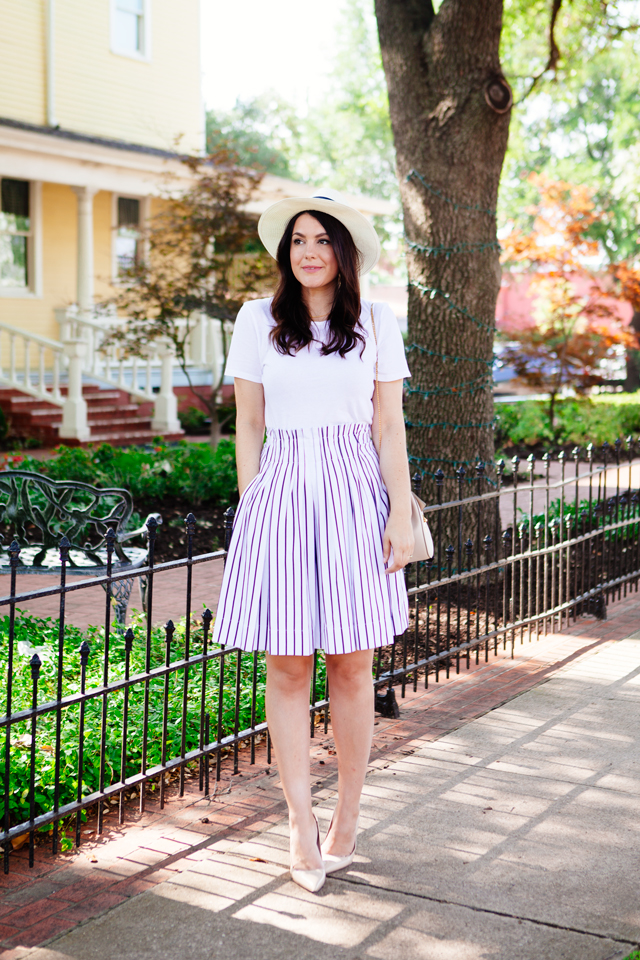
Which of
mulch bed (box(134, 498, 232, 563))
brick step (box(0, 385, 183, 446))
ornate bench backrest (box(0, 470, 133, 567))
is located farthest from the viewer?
brick step (box(0, 385, 183, 446))

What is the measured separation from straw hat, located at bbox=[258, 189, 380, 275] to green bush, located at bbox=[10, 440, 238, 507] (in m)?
6.55

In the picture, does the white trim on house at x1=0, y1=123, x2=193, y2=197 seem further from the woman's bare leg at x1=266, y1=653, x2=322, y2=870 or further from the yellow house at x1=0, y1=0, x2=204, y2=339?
the woman's bare leg at x1=266, y1=653, x2=322, y2=870

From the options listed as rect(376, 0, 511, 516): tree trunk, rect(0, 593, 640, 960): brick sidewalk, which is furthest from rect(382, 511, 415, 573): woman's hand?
rect(376, 0, 511, 516): tree trunk

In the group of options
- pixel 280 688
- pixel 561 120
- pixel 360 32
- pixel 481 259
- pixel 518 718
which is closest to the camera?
pixel 280 688

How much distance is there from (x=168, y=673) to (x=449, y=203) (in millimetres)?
4077

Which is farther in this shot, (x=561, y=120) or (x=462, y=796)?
(x=561, y=120)

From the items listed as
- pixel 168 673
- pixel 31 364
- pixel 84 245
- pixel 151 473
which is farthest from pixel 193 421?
pixel 168 673

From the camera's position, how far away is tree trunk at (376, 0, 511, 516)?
657 centimetres

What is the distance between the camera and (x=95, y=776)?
12.4ft

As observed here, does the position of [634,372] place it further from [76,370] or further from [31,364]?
[76,370]

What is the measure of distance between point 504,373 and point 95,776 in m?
33.5

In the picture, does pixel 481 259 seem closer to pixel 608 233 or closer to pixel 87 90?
pixel 87 90

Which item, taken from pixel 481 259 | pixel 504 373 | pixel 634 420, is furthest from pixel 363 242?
pixel 504 373

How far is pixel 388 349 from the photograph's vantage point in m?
3.16
